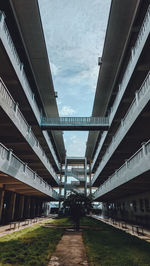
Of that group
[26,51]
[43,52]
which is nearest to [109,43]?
[43,52]

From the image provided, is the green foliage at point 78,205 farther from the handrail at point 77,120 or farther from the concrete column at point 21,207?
the concrete column at point 21,207

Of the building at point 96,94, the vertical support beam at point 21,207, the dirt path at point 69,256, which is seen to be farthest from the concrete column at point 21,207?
the dirt path at point 69,256

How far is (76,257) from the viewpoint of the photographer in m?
7.13

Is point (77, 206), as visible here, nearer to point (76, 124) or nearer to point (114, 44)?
point (76, 124)

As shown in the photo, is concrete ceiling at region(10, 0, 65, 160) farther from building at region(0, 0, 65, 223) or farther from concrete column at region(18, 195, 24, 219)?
concrete column at region(18, 195, 24, 219)

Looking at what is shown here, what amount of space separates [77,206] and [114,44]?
14377 mm

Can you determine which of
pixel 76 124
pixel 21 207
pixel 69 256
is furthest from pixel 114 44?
pixel 21 207

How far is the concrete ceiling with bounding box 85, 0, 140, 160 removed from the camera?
1491 centimetres

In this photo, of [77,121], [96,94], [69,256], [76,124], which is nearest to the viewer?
[69,256]

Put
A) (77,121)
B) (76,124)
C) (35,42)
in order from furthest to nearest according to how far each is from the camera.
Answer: (77,121)
(76,124)
(35,42)

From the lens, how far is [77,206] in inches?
615

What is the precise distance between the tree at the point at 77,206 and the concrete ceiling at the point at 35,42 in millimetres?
12855

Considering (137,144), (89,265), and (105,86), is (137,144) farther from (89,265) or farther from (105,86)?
(89,265)

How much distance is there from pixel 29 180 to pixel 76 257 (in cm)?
1107
